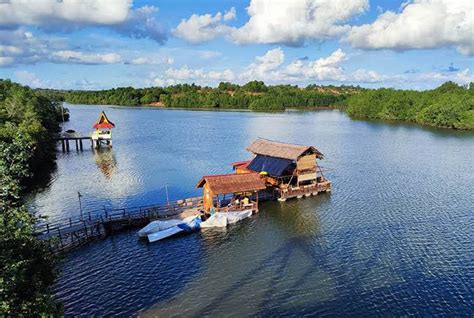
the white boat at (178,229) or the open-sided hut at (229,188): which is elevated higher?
the open-sided hut at (229,188)

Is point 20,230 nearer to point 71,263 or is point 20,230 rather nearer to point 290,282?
point 71,263

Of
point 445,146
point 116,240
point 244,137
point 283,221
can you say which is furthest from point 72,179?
point 445,146

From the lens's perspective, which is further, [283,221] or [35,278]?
[283,221]

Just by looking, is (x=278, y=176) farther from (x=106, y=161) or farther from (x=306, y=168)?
(x=106, y=161)

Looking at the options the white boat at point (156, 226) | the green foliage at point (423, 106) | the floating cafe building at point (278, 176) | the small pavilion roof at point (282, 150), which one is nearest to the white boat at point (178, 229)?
the white boat at point (156, 226)

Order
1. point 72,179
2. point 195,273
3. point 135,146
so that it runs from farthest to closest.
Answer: point 135,146, point 72,179, point 195,273

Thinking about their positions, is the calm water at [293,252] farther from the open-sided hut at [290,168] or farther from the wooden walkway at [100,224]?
the open-sided hut at [290,168]

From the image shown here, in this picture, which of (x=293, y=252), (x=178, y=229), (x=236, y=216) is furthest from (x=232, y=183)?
(x=293, y=252)

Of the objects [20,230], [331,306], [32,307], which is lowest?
[331,306]
